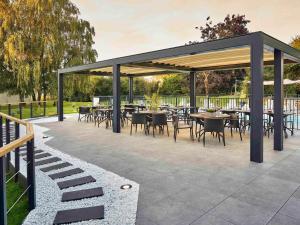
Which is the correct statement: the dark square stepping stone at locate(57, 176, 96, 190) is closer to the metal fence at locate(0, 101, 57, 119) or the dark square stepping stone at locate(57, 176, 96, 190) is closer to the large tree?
the metal fence at locate(0, 101, 57, 119)

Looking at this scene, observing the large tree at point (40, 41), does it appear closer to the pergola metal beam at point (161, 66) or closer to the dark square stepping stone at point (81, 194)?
the pergola metal beam at point (161, 66)

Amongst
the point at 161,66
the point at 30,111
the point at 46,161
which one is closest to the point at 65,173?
the point at 46,161

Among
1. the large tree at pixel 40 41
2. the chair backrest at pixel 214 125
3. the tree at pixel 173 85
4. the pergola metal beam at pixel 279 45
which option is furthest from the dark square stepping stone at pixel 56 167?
the tree at pixel 173 85

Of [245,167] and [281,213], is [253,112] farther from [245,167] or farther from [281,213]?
[281,213]

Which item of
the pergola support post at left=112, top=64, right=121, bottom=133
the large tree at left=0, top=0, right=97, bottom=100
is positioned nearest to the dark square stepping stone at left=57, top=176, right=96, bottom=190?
the pergola support post at left=112, top=64, right=121, bottom=133

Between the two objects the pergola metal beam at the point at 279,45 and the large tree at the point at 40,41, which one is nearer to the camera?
the pergola metal beam at the point at 279,45

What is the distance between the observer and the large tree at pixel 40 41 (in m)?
13.4

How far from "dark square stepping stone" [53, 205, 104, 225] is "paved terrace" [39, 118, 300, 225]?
46 centimetres

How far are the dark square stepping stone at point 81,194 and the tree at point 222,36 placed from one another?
18511 mm

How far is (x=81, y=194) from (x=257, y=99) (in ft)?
11.8

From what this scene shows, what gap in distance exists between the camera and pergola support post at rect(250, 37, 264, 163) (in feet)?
15.1

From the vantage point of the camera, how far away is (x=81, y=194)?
3.20 meters

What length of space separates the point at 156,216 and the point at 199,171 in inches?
66.5

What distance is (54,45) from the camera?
14.4 meters
